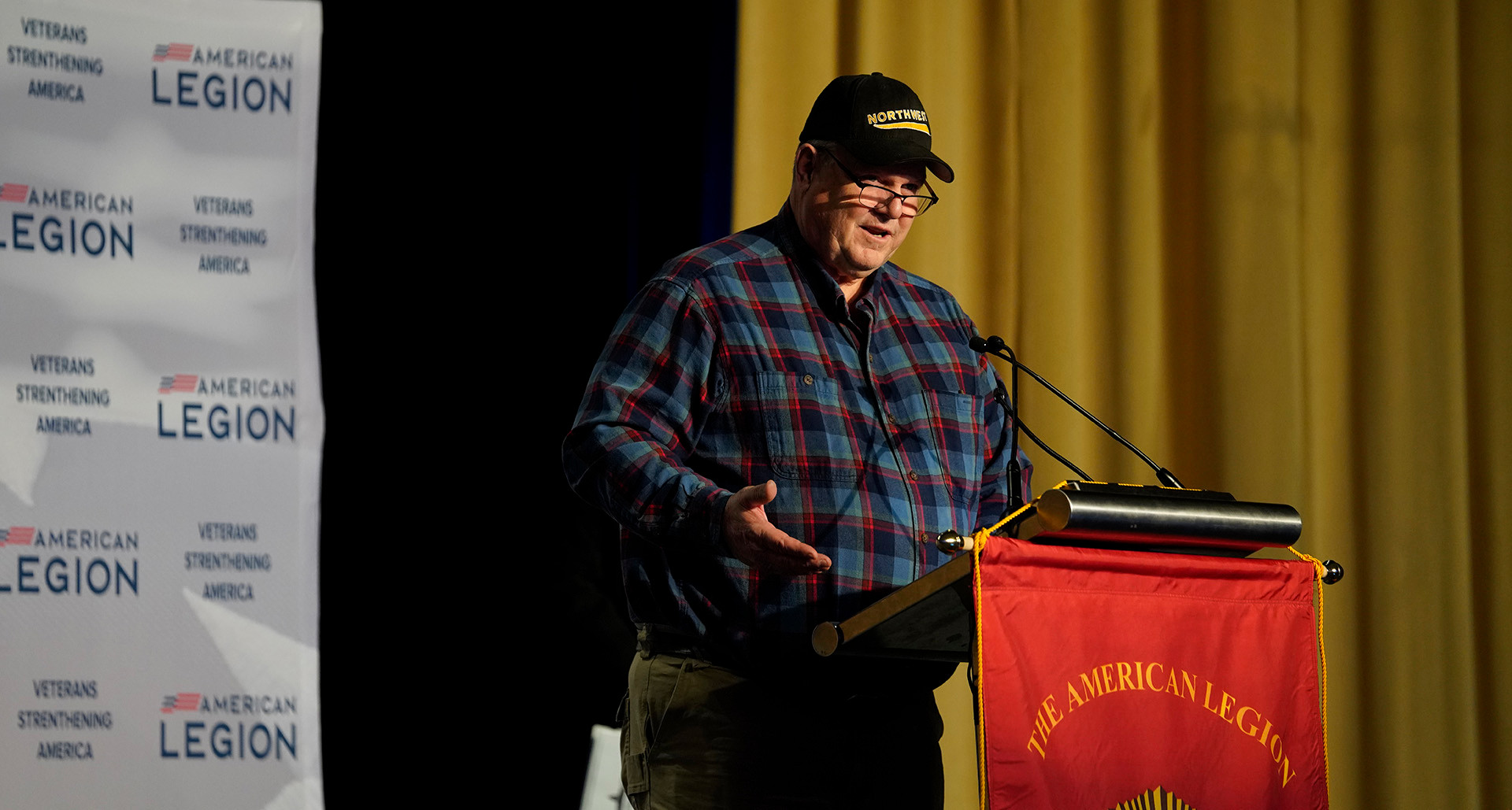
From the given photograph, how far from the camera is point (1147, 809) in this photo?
134cm

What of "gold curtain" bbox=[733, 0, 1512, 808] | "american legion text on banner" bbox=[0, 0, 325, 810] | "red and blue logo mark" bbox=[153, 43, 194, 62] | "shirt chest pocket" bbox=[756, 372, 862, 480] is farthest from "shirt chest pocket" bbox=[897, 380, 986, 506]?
"red and blue logo mark" bbox=[153, 43, 194, 62]

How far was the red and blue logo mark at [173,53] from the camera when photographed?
7.98 ft

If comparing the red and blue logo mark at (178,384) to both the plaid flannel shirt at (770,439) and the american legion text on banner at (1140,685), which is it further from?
the american legion text on banner at (1140,685)

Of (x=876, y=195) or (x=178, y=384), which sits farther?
(x=178, y=384)

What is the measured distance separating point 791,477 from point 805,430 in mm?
70

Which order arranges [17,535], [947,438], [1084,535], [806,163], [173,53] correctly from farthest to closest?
[173,53], [17,535], [806,163], [947,438], [1084,535]

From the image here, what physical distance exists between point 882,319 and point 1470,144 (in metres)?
2.13

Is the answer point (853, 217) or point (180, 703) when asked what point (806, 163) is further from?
point (180, 703)

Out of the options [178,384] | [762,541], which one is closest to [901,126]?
[762,541]

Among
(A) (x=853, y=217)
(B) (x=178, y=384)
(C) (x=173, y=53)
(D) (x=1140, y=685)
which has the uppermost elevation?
(C) (x=173, y=53)

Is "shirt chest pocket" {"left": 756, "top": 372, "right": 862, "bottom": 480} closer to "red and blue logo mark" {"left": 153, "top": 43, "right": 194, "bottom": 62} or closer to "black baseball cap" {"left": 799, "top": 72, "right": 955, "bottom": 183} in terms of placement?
"black baseball cap" {"left": 799, "top": 72, "right": 955, "bottom": 183}

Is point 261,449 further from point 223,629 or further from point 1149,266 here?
point 1149,266

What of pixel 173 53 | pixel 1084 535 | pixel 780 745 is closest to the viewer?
pixel 1084 535

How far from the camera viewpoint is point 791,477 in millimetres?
1735
